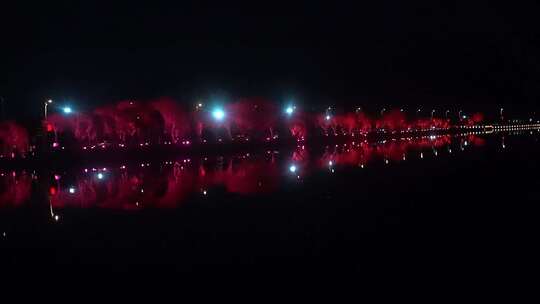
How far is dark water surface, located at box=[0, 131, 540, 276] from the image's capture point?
8625 millimetres

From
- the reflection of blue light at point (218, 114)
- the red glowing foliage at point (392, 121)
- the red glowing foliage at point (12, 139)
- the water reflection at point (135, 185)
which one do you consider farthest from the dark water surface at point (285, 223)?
the red glowing foliage at point (392, 121)

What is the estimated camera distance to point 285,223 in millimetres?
11844

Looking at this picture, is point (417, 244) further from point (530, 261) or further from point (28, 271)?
point (28, 271)

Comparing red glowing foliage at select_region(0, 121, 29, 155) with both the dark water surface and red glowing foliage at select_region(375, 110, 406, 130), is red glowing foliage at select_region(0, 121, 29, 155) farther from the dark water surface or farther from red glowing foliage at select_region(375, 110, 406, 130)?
red glowing foliage at select_region(375, 110, 406, 130)

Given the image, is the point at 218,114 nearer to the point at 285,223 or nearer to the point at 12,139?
the point at 12,139

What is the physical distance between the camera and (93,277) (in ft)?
26.6

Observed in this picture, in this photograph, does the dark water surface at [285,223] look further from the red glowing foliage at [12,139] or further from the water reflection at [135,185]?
the red glowing foliage at [12,139]

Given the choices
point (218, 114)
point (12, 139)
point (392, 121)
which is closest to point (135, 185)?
point (12, 139)

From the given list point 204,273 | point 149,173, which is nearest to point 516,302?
point 204,273

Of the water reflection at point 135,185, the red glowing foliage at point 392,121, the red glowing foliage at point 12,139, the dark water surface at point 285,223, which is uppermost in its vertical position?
the red glowing foliage at point 392,121

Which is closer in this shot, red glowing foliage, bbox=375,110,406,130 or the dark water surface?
the dark water surface

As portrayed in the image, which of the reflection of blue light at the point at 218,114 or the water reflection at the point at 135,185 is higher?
the reflection of blue light at the point at 218,114

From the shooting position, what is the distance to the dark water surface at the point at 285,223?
28.3 ft

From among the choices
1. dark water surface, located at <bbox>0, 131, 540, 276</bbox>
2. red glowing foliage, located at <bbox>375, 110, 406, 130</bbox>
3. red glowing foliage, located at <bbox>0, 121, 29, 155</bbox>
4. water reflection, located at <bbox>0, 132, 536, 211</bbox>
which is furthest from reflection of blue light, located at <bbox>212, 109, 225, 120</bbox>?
dark water surface, located at <bbox>0, 131, 540, 276</bbox>
